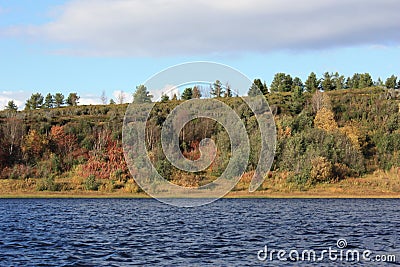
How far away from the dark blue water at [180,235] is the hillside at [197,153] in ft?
84.5

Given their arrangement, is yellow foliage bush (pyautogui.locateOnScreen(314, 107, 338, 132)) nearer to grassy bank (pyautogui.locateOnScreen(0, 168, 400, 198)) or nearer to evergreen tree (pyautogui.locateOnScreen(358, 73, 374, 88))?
grassy bank (pyautogui.locateOnScreen(0, 168, 400, 198))

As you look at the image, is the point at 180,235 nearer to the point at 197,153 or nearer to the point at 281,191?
the point at 281,191

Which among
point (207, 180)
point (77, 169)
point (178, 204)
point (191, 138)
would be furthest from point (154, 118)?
point (178, 204)

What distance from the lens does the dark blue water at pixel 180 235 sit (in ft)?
96.0

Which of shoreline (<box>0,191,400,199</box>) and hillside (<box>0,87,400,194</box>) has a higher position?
hillside (<box>0,87,400,194</box>)

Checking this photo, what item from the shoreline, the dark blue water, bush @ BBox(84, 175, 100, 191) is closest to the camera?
the dark blue water

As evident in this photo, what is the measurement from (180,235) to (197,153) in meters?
58.2

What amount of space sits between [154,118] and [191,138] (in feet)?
40.6

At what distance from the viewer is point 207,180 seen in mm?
83250

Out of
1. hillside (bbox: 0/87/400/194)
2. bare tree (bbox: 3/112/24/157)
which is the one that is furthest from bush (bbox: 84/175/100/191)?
bare tree (bbox: 3/112/24/157)

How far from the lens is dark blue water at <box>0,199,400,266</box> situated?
29.3 metres

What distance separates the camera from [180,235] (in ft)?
126

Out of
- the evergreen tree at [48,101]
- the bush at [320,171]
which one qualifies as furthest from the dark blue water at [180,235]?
the evergreen tree at [48,101]

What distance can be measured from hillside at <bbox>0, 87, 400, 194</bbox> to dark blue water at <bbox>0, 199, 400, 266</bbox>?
25751 mm
